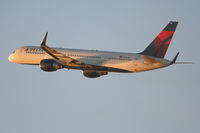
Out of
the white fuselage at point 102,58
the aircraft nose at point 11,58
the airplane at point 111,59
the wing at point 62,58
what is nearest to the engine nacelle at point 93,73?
the airplane at point 111,59

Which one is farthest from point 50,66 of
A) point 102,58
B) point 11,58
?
point 11,58

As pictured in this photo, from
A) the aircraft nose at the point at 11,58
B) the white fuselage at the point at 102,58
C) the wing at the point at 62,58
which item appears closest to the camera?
the white fuselage at the point at 102,58

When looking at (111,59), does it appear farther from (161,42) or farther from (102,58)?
(161,42)

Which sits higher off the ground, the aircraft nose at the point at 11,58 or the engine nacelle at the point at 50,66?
the engine nacelle at the point at 50,66

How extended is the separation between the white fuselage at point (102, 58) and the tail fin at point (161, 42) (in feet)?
5.91

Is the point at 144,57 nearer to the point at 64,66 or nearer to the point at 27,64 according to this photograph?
the point at 64,66

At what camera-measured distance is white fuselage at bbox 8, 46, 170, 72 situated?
212ft

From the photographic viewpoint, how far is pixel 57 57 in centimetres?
6775

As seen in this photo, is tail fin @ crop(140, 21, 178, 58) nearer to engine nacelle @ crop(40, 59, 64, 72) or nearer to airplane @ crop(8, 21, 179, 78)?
airplane @ crop(8, 21, 179, 78)

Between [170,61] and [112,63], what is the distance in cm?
857

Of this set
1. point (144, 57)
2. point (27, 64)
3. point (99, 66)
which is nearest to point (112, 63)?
point (99, 66)

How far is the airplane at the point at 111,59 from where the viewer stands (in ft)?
214

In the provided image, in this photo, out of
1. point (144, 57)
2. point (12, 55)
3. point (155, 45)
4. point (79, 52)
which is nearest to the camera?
point (144, 57)

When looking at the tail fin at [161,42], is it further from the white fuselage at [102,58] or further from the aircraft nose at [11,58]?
the aircraft nose at [11,58]
